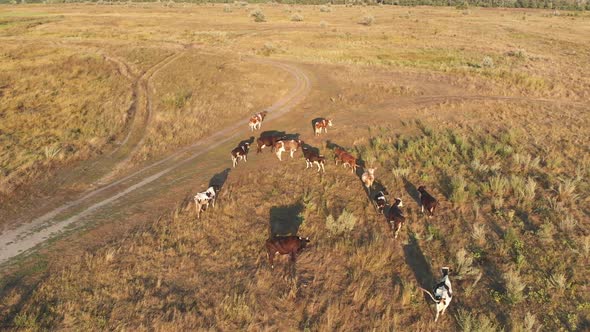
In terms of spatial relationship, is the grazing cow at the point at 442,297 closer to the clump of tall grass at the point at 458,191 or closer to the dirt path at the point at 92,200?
the clump of tall grass at the point at 458,191

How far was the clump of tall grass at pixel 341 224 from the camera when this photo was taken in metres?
12.3

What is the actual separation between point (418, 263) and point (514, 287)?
266cm

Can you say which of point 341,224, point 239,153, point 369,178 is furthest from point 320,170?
point 341,224

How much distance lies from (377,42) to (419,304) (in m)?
56.4

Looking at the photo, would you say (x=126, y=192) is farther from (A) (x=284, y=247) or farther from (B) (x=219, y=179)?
(A) (x=284, y=247)

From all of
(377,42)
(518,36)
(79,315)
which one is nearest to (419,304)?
(79,315)

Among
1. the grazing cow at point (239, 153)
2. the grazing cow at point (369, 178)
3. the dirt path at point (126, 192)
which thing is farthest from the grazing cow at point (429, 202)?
the dirt path at point (126, 192)

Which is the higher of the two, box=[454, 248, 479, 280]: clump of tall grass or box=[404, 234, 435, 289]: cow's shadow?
box=[454, 248, 479, 280]: clump of tall grass

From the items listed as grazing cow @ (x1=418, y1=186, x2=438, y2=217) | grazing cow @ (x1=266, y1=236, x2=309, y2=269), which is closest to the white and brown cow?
grazing cow @ (x1=418, y1=186, x2=438, y2=217)

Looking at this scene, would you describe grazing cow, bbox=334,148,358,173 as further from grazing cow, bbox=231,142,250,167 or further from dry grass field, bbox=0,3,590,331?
grazing cow, bbox=231,142,250,167

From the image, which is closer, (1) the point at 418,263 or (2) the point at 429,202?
(1) the point at 418,263

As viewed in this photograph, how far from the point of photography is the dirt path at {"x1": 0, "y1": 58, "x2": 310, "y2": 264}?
11934mm

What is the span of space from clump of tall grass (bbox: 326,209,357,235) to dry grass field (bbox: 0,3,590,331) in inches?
3.0

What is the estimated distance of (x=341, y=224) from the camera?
1239cm
